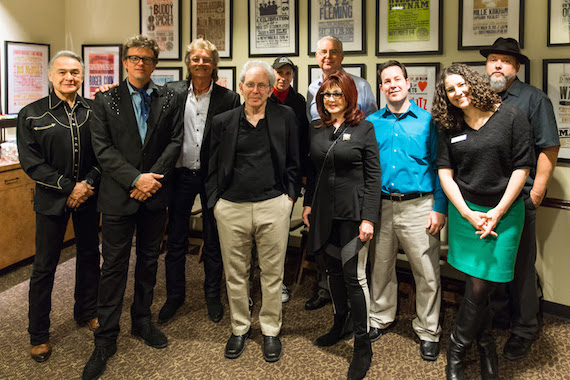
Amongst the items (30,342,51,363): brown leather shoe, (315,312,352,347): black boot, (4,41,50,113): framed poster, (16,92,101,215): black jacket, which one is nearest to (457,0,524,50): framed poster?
(315,312,352,347): black boot

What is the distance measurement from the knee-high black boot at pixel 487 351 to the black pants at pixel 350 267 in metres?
0.60

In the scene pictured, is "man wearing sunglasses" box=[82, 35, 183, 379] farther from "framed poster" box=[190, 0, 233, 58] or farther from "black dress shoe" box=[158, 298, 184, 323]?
"framed poster" box=[190, 0, 233, 58]

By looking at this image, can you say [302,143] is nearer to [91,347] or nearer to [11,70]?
[91,347]

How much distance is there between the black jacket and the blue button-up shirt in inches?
62.4

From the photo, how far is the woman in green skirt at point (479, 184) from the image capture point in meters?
2.24

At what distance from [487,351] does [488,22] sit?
2165 mm

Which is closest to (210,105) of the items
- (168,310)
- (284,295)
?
(168,310)

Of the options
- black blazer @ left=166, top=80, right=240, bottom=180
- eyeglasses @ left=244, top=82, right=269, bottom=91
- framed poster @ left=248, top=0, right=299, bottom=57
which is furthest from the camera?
framed poster @ left=248, top=0, right=299, bottom=57

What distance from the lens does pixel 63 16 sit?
4836mm

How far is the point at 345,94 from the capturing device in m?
2.41

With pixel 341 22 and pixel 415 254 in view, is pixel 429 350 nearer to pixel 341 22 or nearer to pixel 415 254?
pixel 415 254

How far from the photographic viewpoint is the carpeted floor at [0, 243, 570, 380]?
2.53m

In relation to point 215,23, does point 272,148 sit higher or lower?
lower

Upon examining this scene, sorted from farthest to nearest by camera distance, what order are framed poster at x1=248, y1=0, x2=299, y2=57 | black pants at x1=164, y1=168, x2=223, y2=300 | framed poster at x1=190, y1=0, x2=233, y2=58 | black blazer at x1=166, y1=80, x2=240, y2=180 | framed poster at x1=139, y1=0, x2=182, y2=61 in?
framed poster at x1=139, y1=0, x2=182, y2=61 → framed poster at x1=190, y1=0, x2=233, y2=58 → framed poster at x1=248, y1=0, x2=299, y2=57 → black pants at x1=164, y1=168, x2=223, y2=300 → black blazer at x1=166, y1=80, x2=240, y2=180
